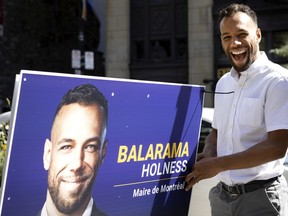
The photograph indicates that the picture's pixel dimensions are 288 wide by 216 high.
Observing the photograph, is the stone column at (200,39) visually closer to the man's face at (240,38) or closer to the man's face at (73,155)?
the man's face at (240,38)

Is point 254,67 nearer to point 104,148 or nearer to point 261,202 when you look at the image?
point 261,202

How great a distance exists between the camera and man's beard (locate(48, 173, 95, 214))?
228 centimetres

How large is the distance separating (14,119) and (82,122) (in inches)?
15.5

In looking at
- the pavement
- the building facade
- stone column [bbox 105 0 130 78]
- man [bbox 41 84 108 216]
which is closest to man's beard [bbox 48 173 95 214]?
man [bbox 41 84 108 216]

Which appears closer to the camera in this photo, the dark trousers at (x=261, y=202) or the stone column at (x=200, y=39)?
the dark trousers at (x=261, y=202)

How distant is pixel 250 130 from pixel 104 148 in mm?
761

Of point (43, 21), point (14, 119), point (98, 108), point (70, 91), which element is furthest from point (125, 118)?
point (43, 21)

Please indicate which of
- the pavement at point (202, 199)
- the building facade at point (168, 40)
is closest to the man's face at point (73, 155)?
the pavement at point (202, 199)

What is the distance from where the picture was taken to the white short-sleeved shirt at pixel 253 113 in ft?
8.65

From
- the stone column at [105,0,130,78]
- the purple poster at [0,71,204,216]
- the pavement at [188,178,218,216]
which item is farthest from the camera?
the stone column at [105,0,130,78]

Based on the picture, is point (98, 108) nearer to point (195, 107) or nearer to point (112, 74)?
point (195, 107)

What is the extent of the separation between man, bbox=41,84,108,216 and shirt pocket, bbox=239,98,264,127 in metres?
0.73

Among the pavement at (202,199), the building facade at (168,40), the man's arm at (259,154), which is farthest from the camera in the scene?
the building facade at (168,40)

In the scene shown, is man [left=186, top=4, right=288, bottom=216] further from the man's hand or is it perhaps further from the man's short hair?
the man's short hair
